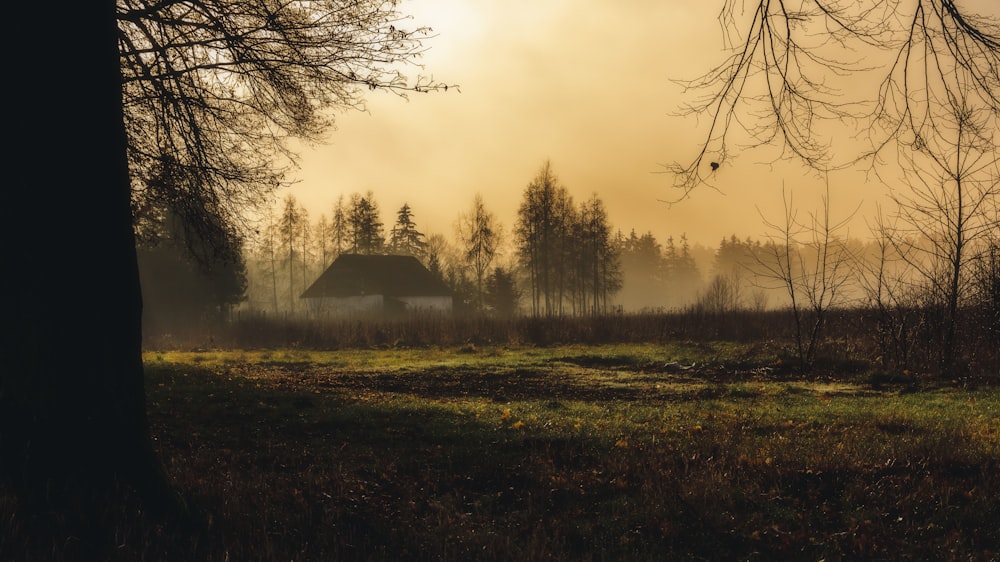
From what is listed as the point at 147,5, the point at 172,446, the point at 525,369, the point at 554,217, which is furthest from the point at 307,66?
the point at 554,217

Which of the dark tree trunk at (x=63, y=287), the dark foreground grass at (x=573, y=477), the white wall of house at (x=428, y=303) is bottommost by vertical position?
the dark foreground grass at (x=573, y=477)

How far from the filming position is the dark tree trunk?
3979mm

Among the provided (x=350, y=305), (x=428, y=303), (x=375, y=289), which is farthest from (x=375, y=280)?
(x=428, y=303)

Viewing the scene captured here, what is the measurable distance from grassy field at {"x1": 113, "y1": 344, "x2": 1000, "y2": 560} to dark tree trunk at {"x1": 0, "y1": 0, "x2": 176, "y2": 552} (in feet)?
2.56

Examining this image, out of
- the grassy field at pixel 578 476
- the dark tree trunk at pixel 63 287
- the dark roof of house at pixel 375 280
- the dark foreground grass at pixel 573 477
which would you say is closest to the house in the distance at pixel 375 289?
the dark roof of house at pixel 375 280

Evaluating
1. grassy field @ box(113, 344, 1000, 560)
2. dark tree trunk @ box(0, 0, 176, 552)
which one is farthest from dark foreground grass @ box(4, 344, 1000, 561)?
dark tree trunk @ box(0, 0, 176, 552)

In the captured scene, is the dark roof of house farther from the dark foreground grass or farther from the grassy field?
the dark foreground grass

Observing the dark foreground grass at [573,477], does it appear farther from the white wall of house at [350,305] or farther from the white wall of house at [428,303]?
the white wall of house at [428,303]

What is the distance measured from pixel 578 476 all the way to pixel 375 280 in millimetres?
57314

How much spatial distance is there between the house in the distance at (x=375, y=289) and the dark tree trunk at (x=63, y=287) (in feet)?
181

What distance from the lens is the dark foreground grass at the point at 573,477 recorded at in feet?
14.9

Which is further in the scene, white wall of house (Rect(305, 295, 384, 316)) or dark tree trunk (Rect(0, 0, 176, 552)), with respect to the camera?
white wall of house (Rect(305, 295, 384, 316))

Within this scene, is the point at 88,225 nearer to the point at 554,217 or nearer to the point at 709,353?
the point at 709,353

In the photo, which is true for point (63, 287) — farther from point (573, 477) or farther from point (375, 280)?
point (375, 280)
